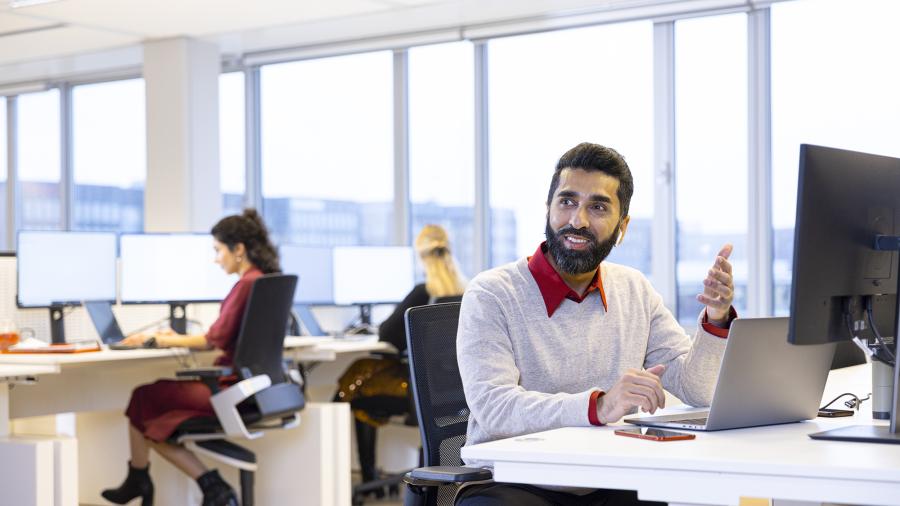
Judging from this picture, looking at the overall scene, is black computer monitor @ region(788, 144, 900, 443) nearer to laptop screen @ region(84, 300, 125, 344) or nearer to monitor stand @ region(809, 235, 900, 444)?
monitor stand @ region(809, 235, 900, 444)

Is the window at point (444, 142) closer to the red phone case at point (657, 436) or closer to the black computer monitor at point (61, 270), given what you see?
the black computer monitor at point (61, 270)

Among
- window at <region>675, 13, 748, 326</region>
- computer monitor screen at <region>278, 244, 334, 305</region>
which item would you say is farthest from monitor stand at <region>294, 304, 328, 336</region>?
window at <region>675, 13, 748, 326</region>

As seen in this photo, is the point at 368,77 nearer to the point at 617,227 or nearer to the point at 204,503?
the point at 204,503

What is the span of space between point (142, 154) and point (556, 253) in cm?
618

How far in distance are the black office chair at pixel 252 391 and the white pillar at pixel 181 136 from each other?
250 centimetres

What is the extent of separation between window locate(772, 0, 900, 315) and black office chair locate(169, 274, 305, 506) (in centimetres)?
255

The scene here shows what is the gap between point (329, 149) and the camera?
722 cm

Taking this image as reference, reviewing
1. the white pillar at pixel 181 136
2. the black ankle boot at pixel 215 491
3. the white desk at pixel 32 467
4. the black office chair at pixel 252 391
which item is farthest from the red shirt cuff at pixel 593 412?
the white pillar at pixel 181 136

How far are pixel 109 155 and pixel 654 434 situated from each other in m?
6.92

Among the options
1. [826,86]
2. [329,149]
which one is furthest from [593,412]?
[329,149]

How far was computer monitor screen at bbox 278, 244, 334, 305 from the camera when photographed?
574cm

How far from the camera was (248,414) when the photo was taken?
417 centimetres

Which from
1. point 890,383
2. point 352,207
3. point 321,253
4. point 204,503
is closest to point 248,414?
point 204,503

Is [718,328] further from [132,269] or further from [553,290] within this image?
[132,269]
